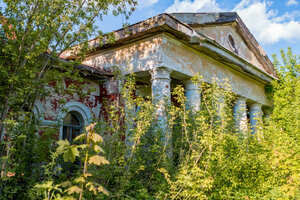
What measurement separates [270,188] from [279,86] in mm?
7856

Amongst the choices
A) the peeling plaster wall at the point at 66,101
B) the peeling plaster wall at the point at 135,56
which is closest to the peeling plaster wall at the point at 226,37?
the peeling plaster wall at the point at 135,56

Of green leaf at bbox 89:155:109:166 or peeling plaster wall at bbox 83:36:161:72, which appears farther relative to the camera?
peeling plaster wall at bbox 83:36:161:72

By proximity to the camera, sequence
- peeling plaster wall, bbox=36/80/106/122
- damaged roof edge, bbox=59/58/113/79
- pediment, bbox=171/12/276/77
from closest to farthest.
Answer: peeling plaster wall, bbox=36/80/106/122
damaged roof edge, bbox=59/58/113/79
pediment, bbox=171/12/276/77

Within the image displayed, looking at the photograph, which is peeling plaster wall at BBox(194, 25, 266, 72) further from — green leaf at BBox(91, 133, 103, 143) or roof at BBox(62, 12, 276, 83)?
green leaf at BBox(91, 133, 103, 143)

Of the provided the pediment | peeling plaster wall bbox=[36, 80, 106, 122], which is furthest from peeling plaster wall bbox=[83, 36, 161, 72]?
the pediment

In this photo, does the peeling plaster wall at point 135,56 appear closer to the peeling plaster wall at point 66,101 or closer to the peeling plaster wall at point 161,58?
the peeling plaster wall at point 161,58

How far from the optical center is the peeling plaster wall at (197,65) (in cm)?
673

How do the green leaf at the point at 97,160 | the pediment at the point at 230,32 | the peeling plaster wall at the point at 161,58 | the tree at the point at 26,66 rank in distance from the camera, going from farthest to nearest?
the pediment at the point at 230,32 < the peeling plaster wall at the point at 161,58 < the tree at the point at 26,66 < the green leaf at the point at 97,160

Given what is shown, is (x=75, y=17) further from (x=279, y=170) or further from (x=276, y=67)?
(x=276, y=67)

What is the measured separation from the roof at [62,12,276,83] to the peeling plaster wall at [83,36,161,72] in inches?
6.4

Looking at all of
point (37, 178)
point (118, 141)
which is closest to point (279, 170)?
point (118, 141)

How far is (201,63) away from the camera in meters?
7.82

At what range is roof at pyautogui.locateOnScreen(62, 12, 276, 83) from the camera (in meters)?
6.32

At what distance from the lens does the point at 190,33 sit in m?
6.84
